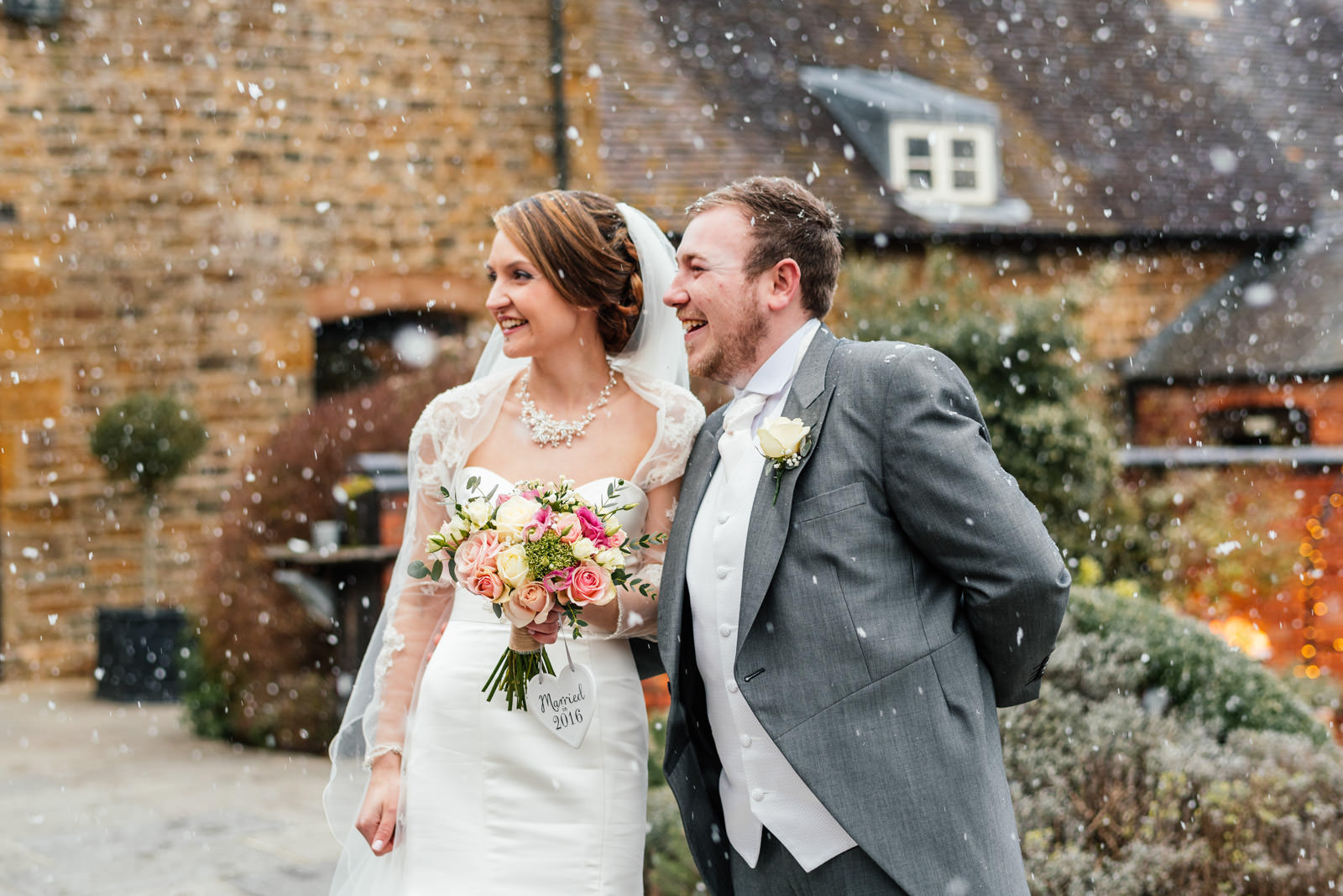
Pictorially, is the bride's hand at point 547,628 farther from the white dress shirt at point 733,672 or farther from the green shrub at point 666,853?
the green shrub at point 666,853

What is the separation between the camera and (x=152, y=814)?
20.9ft

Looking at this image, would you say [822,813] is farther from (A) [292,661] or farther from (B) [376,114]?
(B) [376,114]

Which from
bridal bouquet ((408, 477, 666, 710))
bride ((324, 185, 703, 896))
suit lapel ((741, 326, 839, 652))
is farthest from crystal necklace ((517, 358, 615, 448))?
suit lapel ((741, 326, 839, 652))

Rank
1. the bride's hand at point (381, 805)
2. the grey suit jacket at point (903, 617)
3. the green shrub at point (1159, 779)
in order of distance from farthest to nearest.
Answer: the green shrub at point (1159, 779) → the bride's hand at point (381, 805) → the grey suit jacket at point (903, 617)

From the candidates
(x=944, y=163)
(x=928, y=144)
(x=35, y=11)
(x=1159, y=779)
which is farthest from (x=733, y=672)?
(x=928, y=144)

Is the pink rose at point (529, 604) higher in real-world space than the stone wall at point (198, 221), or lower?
higher

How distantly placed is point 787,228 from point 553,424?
2.44 feet

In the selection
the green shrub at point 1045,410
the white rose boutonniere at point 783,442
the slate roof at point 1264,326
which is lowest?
the slate roof at point 1264,326

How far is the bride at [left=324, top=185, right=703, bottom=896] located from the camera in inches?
103

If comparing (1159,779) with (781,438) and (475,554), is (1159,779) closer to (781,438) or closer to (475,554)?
(781,438)

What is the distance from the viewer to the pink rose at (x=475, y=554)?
93.4 inches

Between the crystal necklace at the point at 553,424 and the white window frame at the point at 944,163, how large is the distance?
1144 cm

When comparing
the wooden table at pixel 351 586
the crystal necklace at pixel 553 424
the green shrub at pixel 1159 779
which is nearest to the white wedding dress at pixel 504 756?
the crystal necklace at pixel 553 424

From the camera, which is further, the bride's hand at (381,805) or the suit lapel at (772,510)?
the bride's hand at (381,805)
